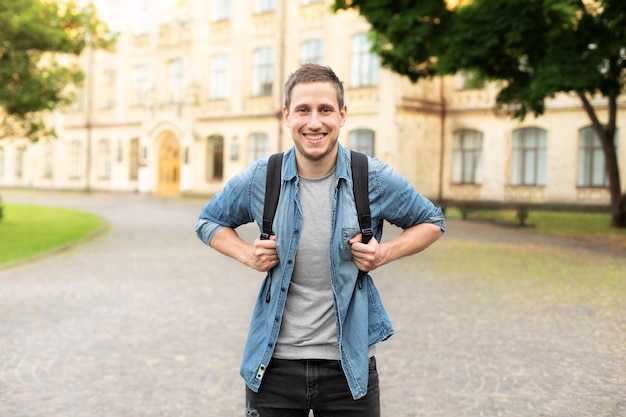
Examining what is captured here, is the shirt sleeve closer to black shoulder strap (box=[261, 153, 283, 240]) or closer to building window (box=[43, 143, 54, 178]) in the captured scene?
black shoulder strap (box=[261, 153, 283, 240])

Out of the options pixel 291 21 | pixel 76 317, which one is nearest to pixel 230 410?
pixel 76 317

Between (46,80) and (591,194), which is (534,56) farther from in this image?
(591,194)

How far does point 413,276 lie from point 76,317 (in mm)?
5477

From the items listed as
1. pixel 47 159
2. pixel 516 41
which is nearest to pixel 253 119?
pixel 47 159

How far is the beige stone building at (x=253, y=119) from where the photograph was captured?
31797 millimetres

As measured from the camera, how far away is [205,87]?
136 feet

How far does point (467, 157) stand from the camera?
1328 inches

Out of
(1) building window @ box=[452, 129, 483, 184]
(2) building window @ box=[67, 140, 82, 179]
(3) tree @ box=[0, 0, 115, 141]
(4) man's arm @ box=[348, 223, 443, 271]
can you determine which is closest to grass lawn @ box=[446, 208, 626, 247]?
(1) building window @ box=[452, 129, 483, 184]

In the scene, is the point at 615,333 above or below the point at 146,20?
below

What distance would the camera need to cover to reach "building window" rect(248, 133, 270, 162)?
38625mm

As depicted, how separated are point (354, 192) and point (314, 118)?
300mm

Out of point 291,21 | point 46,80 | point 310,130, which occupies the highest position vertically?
point 291,21

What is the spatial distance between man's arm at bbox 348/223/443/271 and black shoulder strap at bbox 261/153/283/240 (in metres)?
0.30

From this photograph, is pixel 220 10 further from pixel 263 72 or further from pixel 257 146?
pixel 257 146
